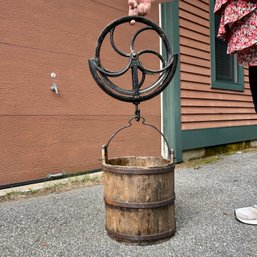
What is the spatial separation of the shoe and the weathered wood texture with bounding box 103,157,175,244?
0.54 m

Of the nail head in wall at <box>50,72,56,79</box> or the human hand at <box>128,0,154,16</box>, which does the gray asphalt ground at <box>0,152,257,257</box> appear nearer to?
the nail head in wall at <box>50,72,56,79</box>

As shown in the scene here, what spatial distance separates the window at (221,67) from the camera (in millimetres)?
4699

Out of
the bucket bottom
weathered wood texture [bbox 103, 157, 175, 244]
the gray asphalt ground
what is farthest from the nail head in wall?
the bucket bottom

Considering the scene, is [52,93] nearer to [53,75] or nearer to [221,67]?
[53,75]

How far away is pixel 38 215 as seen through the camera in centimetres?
213

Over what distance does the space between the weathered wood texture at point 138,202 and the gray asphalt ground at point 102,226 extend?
6cm

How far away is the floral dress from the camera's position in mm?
1856

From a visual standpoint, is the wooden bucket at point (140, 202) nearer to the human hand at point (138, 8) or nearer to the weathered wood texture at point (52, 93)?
the human hand at point (138, 8)

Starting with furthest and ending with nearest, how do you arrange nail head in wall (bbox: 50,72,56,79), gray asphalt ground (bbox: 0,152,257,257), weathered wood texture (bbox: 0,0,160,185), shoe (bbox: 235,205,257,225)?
nail head in wall (bbox: 50,72,56,79)
weathered wood texture (bbox: 0,0,160,185)
shoe (bbox: 235,205,257,225)
gray asphalt ground (bbox: 0,152,257,257)

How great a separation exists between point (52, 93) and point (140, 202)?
1595 millimetres

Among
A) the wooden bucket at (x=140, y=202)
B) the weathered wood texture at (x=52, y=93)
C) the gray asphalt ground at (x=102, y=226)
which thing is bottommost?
the gray asphalt ground at (x=102, y=226)

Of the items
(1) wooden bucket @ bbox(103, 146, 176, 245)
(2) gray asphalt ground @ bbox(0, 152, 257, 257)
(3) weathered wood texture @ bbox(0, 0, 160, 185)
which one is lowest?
Answer: (2) gray asphalt ground @ bbox(0, 152, 257, 257)

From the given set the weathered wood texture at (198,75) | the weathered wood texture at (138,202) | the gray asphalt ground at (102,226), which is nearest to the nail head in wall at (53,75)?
the gray asphalt ground at (102,226)

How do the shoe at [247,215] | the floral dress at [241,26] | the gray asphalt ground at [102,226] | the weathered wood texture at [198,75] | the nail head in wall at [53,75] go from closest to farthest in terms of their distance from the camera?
1. the gray asphalt ground at [102,226]
2. the floral dress at [241,26]
3. the shoe at [247,215]
4. the nail head in wall at [53,75]
5. the weathered wood texture at [198,75]
